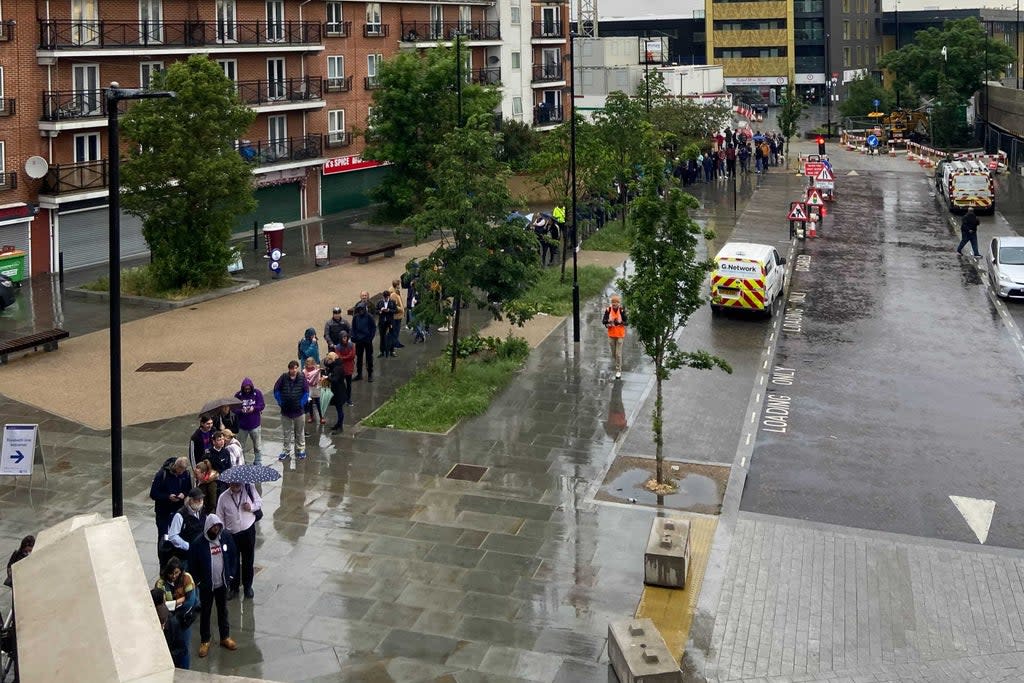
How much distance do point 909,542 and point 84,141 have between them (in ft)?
97.2

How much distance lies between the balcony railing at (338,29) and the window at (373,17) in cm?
156

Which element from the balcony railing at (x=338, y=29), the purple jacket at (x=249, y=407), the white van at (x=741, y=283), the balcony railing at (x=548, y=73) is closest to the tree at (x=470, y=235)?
the purple jacket at (x=249, y=407)

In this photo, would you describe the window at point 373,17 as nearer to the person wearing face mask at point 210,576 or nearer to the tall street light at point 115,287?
the tall street light at point 115,287

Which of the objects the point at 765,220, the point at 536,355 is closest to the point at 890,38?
the point at 765,220

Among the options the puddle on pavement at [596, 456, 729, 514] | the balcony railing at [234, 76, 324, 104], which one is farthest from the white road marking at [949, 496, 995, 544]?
the balcony railing at [234, 76, 324, 104]

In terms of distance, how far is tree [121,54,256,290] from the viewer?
29.6 m

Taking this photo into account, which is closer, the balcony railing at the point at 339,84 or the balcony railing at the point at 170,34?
the balcony railing at the point at 170,34

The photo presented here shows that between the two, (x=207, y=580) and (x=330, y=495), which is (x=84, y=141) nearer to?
(x=330, y=495)

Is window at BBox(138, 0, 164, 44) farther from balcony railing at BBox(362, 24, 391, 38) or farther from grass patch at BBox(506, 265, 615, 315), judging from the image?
grass patch at BBox(506, 265, 615, 315)

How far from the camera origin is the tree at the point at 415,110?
136ft

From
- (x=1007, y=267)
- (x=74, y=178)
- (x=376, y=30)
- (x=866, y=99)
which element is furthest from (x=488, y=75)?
(x=866, y=99)

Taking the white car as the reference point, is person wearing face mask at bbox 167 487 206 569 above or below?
below

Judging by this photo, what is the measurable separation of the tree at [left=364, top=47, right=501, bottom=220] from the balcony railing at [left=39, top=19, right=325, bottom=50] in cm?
488

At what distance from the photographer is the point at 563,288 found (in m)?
31.8
